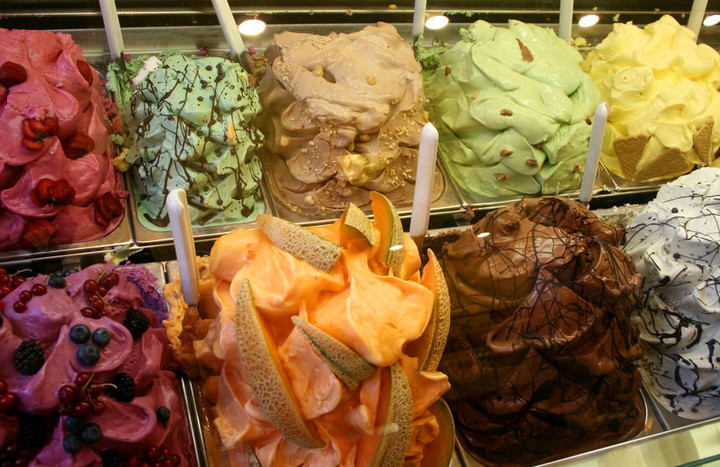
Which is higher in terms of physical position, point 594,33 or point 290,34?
point 290,34

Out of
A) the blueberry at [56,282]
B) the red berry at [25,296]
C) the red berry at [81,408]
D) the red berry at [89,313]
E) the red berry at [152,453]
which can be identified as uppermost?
the red berry at [25,296]

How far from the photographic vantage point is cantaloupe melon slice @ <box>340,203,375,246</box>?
1.05 m

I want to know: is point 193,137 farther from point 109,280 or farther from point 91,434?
point 91,434

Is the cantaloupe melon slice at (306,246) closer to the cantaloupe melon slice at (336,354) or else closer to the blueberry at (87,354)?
the cantaloupe melon slice at (336,354)

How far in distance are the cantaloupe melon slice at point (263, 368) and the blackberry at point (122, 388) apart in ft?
0.64

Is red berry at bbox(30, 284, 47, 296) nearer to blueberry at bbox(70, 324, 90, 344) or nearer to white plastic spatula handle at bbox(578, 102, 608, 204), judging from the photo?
blueberry at bbox(70, 324, 90, 344)

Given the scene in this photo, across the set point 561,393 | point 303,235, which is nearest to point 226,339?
point 303,235

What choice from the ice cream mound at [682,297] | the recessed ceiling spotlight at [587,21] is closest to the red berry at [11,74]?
the ice cream mound at [682,297]

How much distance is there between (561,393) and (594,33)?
4.91 feet

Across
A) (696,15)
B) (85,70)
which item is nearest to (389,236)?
(85,70)

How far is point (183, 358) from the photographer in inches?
46.6

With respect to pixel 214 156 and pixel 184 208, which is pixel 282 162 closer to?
pixel 214 156

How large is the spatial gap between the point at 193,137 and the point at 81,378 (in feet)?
2.49

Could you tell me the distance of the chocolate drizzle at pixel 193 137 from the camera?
155cm
